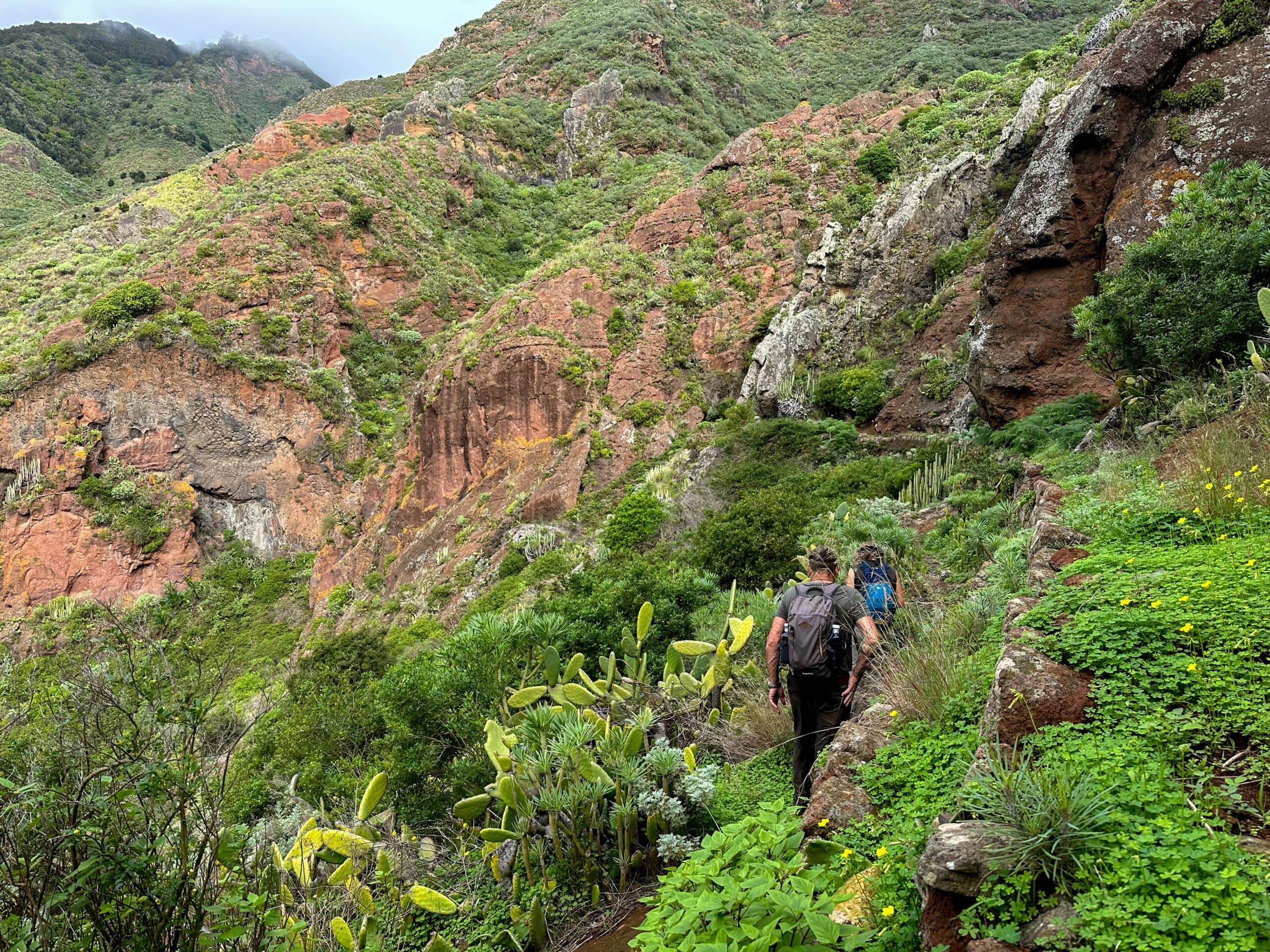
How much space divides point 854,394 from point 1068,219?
6.26 m

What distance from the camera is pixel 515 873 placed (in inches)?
163

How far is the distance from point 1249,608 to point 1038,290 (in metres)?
9.49

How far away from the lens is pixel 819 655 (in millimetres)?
4457

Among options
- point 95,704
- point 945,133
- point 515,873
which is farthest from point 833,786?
point 945,133

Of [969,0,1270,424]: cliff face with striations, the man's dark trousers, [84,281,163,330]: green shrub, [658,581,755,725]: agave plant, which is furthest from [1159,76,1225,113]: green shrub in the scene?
[84,281,163,330]: green shrub

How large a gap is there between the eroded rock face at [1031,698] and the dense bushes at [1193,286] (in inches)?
218

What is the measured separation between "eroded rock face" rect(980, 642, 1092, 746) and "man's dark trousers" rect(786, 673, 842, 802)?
180 centimetres

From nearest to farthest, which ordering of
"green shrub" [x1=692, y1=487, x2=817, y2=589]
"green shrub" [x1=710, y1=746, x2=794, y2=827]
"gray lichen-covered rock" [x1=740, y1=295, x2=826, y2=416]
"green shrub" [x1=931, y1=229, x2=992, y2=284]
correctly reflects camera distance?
"green shrub" [x1=710, y1=746, x2=794, y2=827] < "green shrub" [x1=692, y1=487, x2=817, y2=589] < "green shrub" [x1=931, y1=229, x2=992, y2=284] < "gray lichen-covered rock" [x1=740, y1=295, x2=826, y2=416]

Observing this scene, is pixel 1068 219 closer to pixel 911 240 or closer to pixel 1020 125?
pixel 911 240

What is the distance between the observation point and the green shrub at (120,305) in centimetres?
2719

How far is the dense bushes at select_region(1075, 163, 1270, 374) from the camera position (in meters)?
6.66

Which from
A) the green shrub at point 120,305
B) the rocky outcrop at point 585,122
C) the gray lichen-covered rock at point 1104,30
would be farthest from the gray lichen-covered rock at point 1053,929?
the rocky outcrop at point 585,122

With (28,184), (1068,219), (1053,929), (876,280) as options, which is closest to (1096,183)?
(1068,219)

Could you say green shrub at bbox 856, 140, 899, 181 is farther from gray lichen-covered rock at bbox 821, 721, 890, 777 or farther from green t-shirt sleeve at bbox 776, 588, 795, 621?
gray lichen-covered rock at bbox 821, 721, 890, 777
